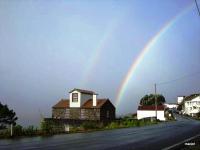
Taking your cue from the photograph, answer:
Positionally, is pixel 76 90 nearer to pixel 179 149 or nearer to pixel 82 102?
pixel 82 102

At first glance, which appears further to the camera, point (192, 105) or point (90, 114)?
point (192, 105)

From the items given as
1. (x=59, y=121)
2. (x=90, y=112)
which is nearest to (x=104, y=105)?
(x=90, y=112)

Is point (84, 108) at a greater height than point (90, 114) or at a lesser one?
greater

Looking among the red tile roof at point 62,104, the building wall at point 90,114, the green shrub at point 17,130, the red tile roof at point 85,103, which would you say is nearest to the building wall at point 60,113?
the red tile roof at point 62,104

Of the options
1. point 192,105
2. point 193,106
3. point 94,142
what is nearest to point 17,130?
point 94,142

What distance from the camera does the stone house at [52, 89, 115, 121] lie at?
238 ft

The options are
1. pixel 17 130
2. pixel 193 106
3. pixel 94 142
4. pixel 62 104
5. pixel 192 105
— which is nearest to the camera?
pixel 94 142

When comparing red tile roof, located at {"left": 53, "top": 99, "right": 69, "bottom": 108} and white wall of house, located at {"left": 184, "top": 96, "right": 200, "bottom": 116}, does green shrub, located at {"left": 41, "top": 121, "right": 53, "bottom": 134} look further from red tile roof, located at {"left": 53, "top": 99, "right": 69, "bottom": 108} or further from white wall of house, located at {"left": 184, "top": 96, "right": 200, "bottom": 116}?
white wall of house, located at {"left": 184, "top": 96, "right": 200, "bottom": 116}

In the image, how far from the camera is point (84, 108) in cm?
7444

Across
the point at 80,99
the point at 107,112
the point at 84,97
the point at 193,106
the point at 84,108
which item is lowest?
the point at 193,106

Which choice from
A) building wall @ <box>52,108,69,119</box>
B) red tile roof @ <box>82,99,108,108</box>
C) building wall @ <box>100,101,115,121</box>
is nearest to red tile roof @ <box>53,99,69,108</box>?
building wall @ <box>52,108,69,119</box>

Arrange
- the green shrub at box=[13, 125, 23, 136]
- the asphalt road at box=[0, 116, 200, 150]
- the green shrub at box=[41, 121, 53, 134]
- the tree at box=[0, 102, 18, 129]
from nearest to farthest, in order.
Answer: the asphalt road at box=[0, 116, 200, 150] < the green shrub at box=[13, 125, 23, 136] < the green shrub at box=[41, 121, 53, 134] < the tree at box=[0, 102, 18, 129]

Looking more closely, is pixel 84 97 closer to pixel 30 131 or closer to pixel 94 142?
pixel 30 131

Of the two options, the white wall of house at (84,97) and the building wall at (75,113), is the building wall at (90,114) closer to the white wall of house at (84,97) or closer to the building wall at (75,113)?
the building wall at (75,113)
